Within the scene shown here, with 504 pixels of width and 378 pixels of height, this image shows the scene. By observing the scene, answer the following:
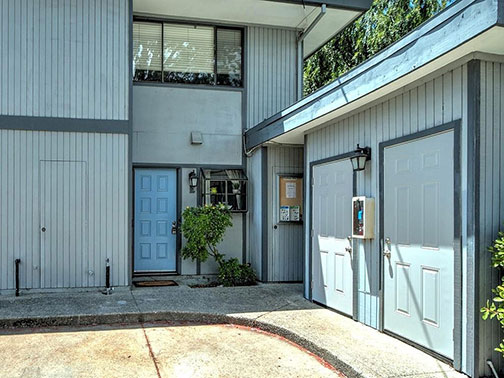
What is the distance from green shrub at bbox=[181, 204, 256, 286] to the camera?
27.3ft

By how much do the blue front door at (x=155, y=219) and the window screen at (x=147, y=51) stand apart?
173 cm

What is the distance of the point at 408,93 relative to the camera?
4883 millimetres

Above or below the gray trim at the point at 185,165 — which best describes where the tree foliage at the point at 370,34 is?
above

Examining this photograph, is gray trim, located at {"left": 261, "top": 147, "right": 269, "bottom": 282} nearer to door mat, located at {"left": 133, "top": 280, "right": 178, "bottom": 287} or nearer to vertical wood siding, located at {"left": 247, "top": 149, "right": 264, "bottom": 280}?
vertical wood siding, located at {"left": 247, "top": 149, "right": 264, "bottom": 280}

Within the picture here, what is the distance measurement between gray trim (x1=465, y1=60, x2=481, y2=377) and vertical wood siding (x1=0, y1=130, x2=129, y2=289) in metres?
5.29

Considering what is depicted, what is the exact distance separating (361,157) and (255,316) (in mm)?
2257

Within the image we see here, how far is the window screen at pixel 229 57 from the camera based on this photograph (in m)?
9.34

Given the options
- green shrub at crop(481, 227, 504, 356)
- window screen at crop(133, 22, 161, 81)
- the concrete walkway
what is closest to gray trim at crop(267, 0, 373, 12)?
window screen at crop(133, 22, 161, 81)

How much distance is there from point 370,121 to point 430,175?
1.24 metres

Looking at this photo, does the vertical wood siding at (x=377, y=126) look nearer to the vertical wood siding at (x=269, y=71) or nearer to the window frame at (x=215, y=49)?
the vertical wood siding at (x=269, y=71)

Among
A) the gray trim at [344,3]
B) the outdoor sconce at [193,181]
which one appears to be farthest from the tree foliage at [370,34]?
the outdoor sconce at [193,181]

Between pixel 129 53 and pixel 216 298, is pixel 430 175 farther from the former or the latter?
pixel 129 53

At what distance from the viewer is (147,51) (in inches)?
356

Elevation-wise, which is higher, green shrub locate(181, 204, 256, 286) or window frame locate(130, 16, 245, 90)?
window frame locate(130, 16, 245, 90)
